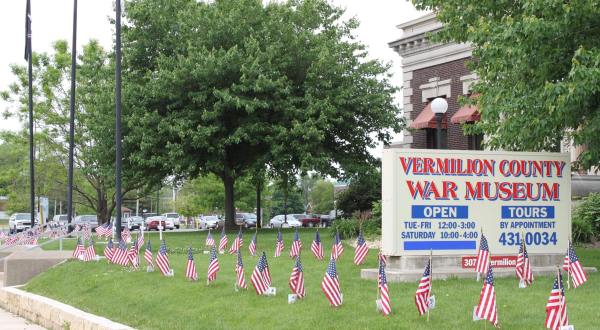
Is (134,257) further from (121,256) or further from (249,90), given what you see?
(249,90)

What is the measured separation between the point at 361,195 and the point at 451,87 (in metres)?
6.01

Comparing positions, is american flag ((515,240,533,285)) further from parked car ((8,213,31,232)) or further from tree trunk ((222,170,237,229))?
parked car ((8,213,31,232))

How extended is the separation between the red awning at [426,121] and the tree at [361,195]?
2.86m

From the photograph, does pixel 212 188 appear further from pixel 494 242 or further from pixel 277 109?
pixel 494 242

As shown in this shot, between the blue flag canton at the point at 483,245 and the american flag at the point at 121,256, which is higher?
the blue flag canton at the point at 483,245

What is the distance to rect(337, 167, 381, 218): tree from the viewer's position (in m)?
31.4

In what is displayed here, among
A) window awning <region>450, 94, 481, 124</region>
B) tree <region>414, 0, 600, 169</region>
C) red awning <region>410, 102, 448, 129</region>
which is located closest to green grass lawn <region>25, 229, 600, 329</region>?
tree <region>414, 0, 600, 169</region>

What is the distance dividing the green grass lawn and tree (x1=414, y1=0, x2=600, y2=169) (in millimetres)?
2912

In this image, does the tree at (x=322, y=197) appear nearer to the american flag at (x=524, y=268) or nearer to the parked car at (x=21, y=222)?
the parked car at (x=21, y=222)

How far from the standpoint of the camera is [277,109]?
94.7ft

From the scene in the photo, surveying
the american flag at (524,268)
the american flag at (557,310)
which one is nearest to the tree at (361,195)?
the american flag at (524,268)

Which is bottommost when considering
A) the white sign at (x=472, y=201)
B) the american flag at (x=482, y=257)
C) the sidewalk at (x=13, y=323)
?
the sidewalk at (x=13, y=323)

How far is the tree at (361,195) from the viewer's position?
1238 inches

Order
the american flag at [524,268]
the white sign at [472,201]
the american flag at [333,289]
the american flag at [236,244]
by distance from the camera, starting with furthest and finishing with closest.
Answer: the american flag at [236,244] → the white sign at [472,201] → the american flag at [524,268] → the american flag at [333,289]
